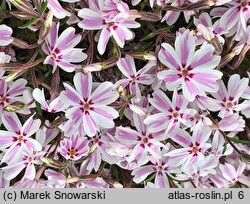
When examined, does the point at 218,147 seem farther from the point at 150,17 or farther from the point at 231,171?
the point at 150,17

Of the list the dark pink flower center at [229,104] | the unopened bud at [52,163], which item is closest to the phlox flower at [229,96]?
the dark pink flower center at [229,104]

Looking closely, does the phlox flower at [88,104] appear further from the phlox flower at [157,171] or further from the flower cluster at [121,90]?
the phlox flower at [157,171]

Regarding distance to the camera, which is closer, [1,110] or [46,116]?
[1,110]

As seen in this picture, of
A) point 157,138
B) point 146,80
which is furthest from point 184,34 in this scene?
point 157,138

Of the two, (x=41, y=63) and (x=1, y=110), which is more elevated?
(x=41, y=63)

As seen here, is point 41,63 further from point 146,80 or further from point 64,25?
point 146,80

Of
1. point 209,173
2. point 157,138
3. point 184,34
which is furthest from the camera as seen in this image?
point 209,173

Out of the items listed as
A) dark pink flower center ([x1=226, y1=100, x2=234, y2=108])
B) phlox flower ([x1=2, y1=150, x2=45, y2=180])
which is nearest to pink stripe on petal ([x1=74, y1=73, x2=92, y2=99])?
phlox flower ([x1=2, y1=150, x2=45, y2=180])

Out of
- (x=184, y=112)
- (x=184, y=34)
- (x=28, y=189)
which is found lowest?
(x=28, y=189)
